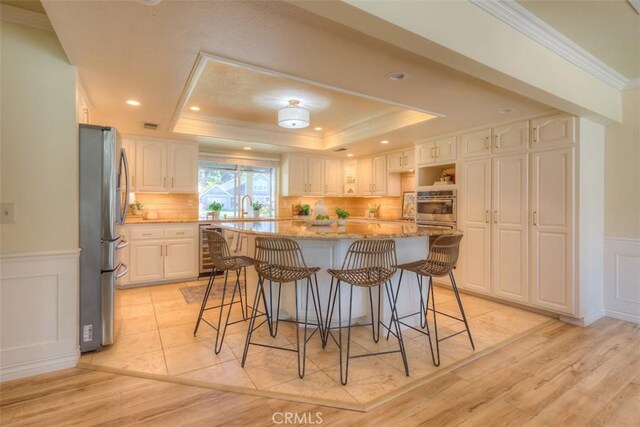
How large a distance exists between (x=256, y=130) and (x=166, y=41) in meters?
2.92

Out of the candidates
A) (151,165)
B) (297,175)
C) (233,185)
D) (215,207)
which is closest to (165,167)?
(151,165)

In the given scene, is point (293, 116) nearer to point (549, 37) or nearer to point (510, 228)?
point (549, 37)

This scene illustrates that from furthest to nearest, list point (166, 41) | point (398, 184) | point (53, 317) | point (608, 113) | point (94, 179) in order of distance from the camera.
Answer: point (398, 184) < point (608, 113) < point (94, 179) < point (53, 317) < point (166, 41)

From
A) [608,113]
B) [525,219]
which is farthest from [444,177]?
[608,113]

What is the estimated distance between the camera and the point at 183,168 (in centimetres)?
491

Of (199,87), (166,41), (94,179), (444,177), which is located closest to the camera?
(166,41)

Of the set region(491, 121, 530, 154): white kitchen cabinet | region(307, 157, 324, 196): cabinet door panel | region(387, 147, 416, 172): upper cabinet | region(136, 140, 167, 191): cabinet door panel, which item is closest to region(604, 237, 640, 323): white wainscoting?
region(491, 121, 530, 154): white kitchen cabinet

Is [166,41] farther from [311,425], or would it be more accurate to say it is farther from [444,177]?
[444,177]

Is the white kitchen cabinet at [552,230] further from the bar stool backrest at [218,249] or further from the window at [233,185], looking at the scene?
the window at [233,185]

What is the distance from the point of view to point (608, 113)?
10.2ft

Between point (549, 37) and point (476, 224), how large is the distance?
→ 7.26 feet

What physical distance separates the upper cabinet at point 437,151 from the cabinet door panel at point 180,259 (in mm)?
3743

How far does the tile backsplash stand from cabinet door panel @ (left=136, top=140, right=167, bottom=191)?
39 centimetres

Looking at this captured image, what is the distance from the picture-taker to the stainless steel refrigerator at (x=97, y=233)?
2422 mm
